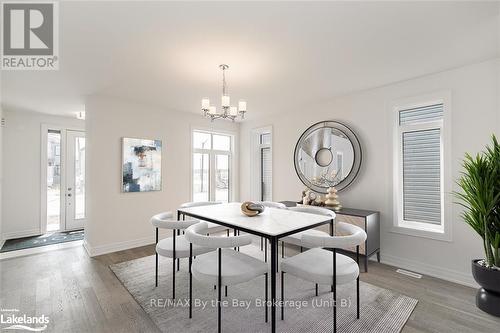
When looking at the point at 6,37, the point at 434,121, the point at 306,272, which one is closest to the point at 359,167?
the point at 434,121

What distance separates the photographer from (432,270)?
2924mm

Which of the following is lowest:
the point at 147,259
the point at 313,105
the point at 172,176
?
the point at 147,259

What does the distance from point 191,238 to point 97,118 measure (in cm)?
305

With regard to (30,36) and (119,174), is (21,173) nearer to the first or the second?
(119,174)

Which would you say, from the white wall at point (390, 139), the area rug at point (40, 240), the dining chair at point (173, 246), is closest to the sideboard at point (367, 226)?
the white wall at point (390, 139)

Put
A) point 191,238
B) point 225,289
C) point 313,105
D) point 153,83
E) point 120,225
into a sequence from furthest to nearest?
point 313,105
point 120,225
point 153,83
point 225,289
point 191,238

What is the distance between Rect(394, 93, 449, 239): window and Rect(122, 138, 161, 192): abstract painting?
3.97m

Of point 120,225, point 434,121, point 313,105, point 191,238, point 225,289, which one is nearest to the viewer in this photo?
point 191,238

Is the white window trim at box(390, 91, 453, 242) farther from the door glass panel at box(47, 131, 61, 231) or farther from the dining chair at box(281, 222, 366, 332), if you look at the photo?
the door glass panel at box(47, 131, 61, 231)

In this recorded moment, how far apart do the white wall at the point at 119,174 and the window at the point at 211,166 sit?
1.39ft

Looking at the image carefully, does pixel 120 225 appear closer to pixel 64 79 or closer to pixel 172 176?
pixel 172 176

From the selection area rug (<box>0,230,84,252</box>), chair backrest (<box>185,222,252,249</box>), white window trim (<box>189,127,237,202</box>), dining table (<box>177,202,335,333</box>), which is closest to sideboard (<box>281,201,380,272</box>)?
dining table (<box>177,202,335,333</box>)

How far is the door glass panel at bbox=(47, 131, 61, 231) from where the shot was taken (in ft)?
16.0

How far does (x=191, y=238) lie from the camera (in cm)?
179
